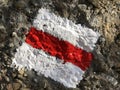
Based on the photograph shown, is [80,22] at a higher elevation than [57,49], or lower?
higher

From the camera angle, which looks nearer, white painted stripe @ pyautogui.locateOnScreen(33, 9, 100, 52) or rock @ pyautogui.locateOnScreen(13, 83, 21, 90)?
rock @ pyautogui.locateOnScreen(13, 83, 21, 90)

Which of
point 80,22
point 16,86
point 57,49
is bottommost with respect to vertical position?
point 16,86

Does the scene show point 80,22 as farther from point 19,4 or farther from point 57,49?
point 19,4

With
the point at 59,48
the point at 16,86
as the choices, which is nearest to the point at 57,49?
the point at 59,48

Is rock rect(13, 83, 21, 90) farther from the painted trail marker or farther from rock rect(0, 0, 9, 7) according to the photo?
rock rect(0, 0, 9, 7)

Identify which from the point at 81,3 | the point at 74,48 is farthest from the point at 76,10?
the point at 74,48

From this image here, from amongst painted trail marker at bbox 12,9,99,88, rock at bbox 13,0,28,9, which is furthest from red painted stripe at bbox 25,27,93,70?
rock at bbox 13,0,28,9
